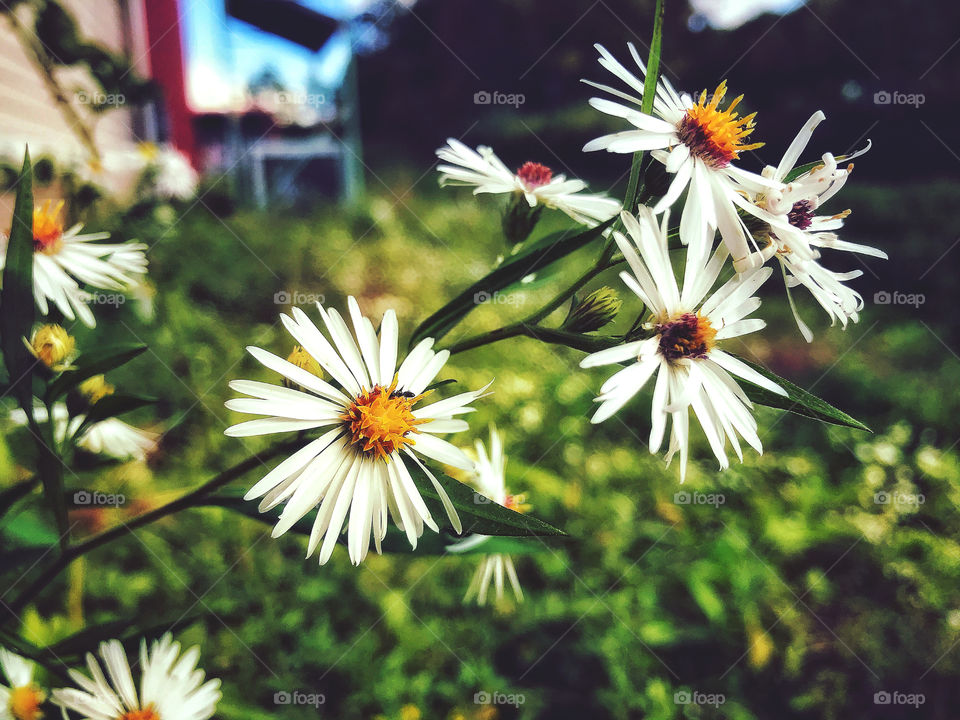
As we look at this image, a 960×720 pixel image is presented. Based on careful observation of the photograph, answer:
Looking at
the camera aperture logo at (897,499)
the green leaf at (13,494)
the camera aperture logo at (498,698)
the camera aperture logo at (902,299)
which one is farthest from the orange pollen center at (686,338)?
the camera aperture logo at (902,299)

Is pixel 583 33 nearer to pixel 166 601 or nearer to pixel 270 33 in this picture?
pixel 270 33

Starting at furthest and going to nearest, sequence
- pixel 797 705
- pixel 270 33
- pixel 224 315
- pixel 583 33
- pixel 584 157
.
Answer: pixel 583 33 → pixel 584 157 → pixel 270 33 → pixel 224 315 → pixel 797 705

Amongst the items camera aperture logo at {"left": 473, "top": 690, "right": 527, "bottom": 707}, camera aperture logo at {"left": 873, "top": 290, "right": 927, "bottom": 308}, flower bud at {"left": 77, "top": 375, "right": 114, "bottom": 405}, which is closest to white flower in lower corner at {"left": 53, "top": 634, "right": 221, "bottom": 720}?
flower bud at {"left": 77, "top": 375, "right": 114, "bottom": 405}

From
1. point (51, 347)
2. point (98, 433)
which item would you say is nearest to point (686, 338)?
point (51, 347)

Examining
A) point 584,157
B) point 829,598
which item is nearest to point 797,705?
point 829,598

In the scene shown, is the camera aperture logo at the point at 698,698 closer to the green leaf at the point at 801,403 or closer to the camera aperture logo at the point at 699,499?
the camera aperture logo at the point at 699,499
